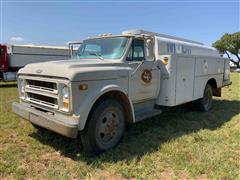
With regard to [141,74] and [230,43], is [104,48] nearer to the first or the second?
[141,74]

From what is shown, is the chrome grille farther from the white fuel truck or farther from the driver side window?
the driver side window

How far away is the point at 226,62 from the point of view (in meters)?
8.54

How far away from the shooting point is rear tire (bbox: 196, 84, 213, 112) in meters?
7.38

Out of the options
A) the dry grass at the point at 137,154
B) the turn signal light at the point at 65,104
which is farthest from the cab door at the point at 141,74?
the turn signal light at the point at 65,104

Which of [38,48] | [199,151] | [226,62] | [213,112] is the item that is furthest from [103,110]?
[38,48]

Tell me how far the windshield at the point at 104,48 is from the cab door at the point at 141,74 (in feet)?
0.73

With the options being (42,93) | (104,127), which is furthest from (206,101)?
(42,93)

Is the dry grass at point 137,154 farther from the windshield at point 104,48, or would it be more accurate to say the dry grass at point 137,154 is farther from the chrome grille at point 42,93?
the windshield at point 104,48

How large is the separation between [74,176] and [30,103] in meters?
1.80

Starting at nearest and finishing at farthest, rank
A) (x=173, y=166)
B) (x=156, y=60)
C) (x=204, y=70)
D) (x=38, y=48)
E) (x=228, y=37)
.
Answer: (x=173, y=166), (x=156, y=60), (x=204, y=70), (x=38, y=48), (x=228, y=37)

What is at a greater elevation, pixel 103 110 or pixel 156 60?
pixel 156 60

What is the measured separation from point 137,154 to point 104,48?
91.2 inches

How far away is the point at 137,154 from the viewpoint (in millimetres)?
4156

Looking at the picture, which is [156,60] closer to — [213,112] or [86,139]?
[86,139]
